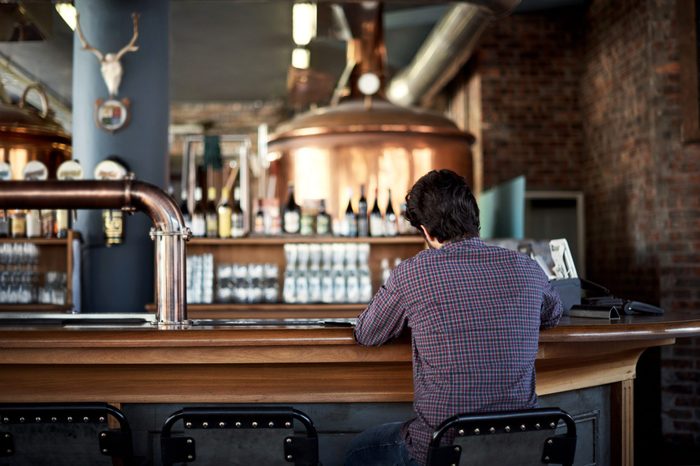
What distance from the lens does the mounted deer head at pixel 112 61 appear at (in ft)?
15.0

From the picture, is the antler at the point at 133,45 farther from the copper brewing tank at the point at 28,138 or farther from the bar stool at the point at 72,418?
the bar stool at the point at 72,418

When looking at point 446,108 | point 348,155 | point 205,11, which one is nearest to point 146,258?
point 348,155

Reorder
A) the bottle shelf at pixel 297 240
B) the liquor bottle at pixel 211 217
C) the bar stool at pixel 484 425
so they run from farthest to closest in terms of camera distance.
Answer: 1. the liquor bottle at pixel 211 217
2. the bottle shelf at pixel 297 240
3. the bar stool at pixel 484 425

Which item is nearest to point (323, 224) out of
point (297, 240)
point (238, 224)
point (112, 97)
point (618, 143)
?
point (297, 240)

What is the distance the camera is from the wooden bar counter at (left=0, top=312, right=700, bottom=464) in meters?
2.33

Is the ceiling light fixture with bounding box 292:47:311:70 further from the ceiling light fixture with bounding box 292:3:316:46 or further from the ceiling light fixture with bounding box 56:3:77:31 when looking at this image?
the ceiling light fixture with bounding box 56:3:77:31

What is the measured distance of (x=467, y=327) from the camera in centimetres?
196

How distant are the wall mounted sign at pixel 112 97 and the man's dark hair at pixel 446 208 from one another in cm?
302

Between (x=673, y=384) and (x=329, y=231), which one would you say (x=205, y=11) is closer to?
(x=329, y=231)

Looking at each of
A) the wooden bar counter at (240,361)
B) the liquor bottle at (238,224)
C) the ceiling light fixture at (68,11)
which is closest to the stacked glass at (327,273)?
the liquor bottle at (238,224)

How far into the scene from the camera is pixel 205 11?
22.9ft

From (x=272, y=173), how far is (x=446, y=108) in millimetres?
3226

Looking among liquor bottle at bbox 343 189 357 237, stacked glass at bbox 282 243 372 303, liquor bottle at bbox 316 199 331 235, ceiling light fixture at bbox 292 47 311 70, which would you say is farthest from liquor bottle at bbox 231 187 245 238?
ceiling light fixture at bbox 292 47 311 70

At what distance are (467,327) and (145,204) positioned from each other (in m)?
1.28
